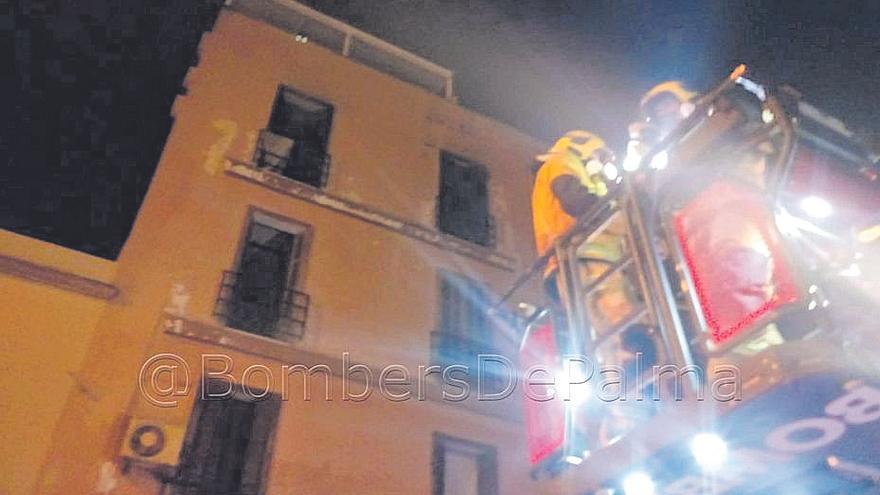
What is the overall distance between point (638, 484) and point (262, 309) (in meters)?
5.05

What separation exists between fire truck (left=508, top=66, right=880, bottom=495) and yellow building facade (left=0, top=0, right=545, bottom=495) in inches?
114

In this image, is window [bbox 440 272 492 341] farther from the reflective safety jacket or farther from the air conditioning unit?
the air conditioning unit

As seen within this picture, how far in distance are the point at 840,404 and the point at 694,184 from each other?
159cm

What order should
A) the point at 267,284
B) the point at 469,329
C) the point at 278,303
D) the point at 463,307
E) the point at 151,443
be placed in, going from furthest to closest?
1. the point at 463,307
2. the point at 469,329
3. the point at 267,284
4. the point at 278,303
5. the point at 151,443

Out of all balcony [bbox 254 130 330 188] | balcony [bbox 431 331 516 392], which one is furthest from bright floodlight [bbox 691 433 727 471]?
balcony [bbox 254 130 330 188]

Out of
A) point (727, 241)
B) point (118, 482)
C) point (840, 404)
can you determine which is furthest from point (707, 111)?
point (118, 482)

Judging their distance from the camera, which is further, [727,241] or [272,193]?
[272,193]

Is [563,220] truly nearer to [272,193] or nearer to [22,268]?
[272,193]

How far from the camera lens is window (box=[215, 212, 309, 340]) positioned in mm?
7469

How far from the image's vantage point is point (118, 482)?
Answer: 5.88 m

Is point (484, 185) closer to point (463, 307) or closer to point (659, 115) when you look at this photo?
point (463, 307)

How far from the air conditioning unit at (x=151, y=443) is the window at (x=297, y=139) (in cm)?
374

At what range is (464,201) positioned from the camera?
10.4 meters

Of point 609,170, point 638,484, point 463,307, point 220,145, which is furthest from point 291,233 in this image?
point 638,484
